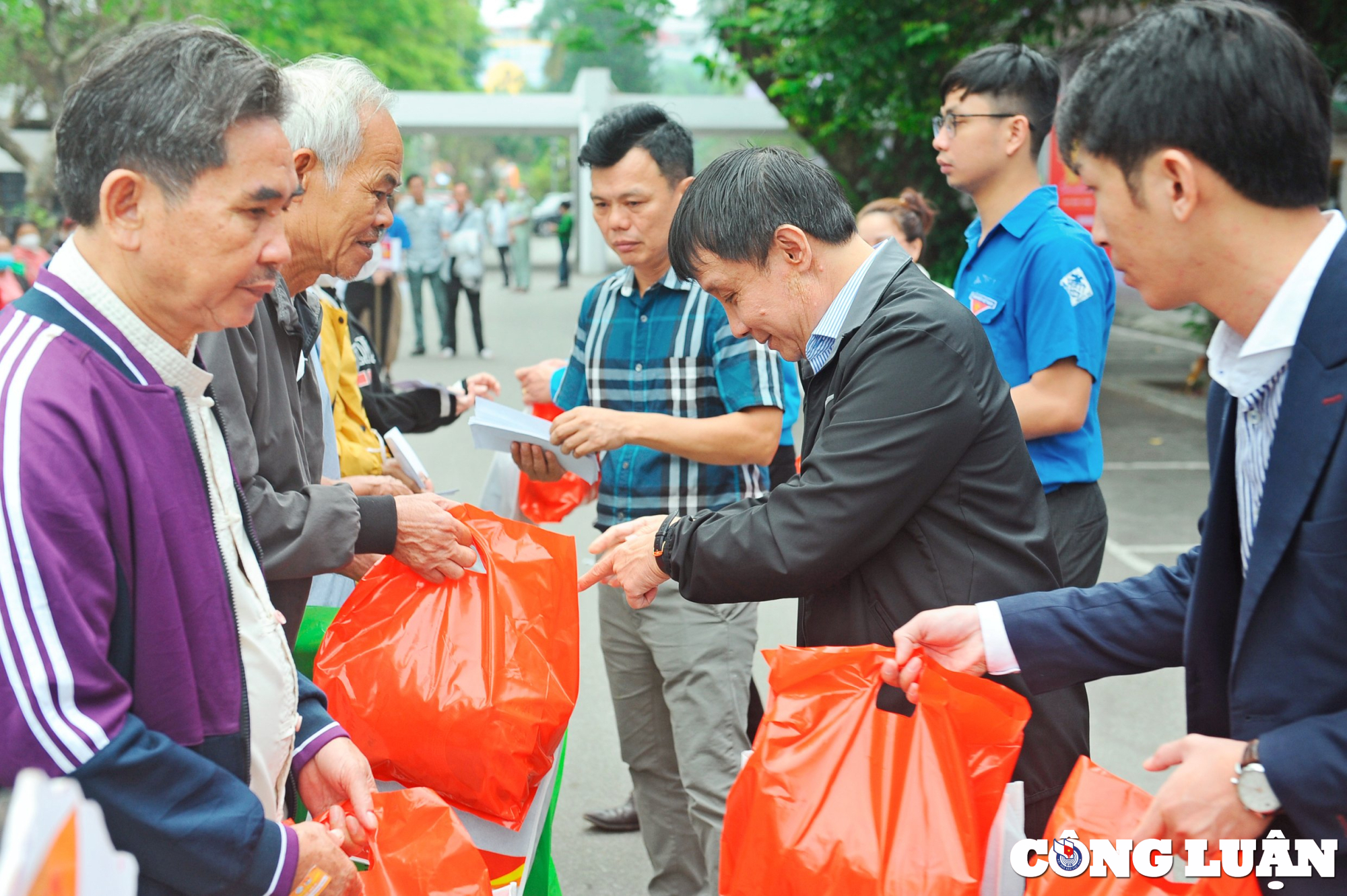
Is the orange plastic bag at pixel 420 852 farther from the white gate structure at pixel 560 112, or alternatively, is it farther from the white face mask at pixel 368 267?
the white gate structure at pixel 560 112

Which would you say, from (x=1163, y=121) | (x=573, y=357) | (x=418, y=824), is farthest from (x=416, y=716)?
(x=1163, y=121)

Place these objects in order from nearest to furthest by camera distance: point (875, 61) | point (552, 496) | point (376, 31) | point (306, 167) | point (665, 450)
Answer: point (306, 167), point (665, 450), point (552, 496), point (875, 61), point (376, 31)

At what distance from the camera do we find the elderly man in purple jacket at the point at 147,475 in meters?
1.22

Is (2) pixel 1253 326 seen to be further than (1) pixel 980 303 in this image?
No

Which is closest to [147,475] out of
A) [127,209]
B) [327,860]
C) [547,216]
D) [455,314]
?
[127,209]

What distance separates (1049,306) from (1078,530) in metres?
0.60

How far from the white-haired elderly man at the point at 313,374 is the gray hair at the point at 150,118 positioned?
599mm

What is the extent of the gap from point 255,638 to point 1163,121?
1.35 m

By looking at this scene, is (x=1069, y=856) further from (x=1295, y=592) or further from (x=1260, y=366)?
(x=1260, y=366)

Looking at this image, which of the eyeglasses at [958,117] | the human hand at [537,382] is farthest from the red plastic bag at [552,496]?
the eyeglasses at [958,117]

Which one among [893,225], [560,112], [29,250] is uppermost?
[893,225]

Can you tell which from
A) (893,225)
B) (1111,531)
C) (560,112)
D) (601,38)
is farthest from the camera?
(601,38)

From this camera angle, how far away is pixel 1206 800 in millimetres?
1343

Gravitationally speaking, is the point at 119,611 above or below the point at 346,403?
above
